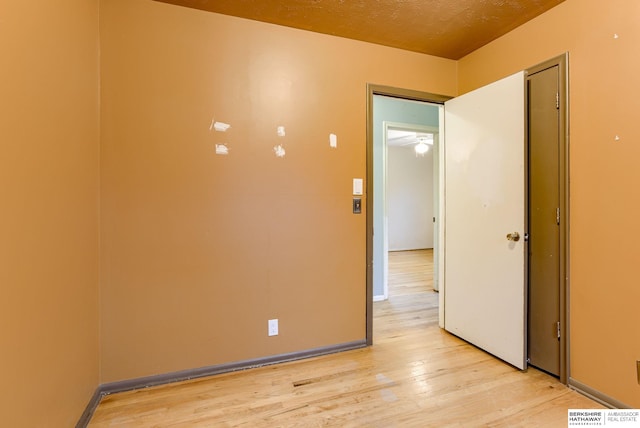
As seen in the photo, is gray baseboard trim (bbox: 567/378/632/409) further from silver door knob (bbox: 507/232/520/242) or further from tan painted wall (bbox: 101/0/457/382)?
tan painted wall (bbox: 101/0/457/382)

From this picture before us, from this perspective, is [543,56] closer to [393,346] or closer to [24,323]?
[393,346]

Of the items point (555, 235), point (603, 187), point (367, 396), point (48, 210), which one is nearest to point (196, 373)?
point (367, 396)

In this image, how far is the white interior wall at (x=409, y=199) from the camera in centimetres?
782

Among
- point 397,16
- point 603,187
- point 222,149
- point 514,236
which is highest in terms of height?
point 397,16

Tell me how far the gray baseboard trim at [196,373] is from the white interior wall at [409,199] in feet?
18.3

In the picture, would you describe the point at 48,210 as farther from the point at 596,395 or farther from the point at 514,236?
the point at 596,395

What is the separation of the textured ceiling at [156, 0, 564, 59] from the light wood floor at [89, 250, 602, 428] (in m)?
2.51

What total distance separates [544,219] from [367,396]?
1.68 meters

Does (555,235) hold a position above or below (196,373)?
above

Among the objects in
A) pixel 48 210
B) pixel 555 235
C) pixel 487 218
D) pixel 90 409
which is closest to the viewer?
pixel 48 210

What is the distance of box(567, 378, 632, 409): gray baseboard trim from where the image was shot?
1700mm

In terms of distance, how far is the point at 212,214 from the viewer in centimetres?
210

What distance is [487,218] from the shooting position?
2367 millimetres

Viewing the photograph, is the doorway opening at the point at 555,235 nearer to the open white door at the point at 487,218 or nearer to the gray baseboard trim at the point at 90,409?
the open white door at the point at 487,218
